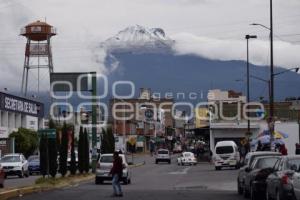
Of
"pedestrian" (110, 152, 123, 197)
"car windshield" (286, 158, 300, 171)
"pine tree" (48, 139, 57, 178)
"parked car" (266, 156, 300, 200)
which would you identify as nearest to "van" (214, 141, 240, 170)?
"pine tree" (48, 139, 57, 178)

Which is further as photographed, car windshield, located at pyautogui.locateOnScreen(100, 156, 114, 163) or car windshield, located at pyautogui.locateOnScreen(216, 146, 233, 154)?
car windshield, located at pyautogui.locateOnScreen(216, 146, 233, 154)

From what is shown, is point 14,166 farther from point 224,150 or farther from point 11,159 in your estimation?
point 224,150

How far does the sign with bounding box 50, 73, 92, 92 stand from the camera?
49.2 meters

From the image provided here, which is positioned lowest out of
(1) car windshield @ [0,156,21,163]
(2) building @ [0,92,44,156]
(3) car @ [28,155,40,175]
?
(3) car @ [28,155,40,175]

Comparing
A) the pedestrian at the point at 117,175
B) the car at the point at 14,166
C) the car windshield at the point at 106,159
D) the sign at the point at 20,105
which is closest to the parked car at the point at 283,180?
the pedestrian at the point at 117,175

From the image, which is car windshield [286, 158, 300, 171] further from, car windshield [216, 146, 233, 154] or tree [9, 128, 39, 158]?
tree [9, 128, 39, 158]

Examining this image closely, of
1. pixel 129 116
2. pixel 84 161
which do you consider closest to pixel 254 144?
pixel 84 161

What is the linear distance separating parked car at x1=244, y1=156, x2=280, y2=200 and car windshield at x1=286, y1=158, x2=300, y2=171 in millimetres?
3254

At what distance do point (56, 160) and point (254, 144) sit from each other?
97.5 feet

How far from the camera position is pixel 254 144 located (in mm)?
64500

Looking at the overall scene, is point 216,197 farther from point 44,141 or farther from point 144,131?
point 144,131

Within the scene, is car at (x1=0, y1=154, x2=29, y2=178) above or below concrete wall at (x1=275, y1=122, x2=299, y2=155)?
below

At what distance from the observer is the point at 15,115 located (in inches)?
3447

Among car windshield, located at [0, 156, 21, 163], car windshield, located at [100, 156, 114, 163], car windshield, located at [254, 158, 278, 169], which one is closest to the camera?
car windshield, located at [254, 158, 278, 169]
